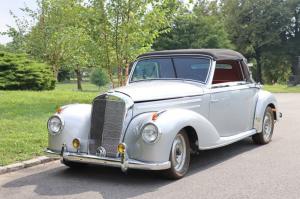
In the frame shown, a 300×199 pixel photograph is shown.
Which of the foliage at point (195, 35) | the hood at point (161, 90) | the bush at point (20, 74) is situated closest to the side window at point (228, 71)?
the hood at point (161, 90)

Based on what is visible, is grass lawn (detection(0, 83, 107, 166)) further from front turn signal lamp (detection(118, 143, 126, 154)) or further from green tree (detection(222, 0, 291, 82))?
green tree (detection(222, 0, 291, 82))

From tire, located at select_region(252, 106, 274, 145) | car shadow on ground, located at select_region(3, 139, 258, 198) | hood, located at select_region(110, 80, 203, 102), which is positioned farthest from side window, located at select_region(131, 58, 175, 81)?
tire, located at select_region(252, 106, 274, 145)

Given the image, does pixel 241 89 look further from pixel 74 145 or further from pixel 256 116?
pixel 74 145

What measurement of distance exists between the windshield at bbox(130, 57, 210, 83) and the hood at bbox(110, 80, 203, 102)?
232mm

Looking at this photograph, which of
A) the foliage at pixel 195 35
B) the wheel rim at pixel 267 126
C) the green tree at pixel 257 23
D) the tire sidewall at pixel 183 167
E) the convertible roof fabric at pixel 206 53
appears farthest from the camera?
the green tree at pixel 257 23

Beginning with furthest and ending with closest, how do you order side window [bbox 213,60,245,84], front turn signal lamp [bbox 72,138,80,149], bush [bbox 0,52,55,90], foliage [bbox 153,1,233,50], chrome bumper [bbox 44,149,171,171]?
foliage [bbox 153,1,233,50] → bush [bbox 0,52,55,90] → side window [bbox 213,60,245,84] → front turn signal lamp [bbox 72,138,80,149] → chrome bumper [bbox 44,149,171,171]

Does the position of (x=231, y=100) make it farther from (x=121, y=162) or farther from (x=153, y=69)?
(x=121, y=162)

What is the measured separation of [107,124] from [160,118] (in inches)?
30.8

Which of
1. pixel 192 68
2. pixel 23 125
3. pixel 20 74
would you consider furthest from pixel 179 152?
pixel 20 74

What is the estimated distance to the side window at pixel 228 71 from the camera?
802 cm

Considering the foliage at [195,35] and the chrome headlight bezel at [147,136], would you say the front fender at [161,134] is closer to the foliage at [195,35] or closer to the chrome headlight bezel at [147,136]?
the chrome headlight bezel at [147,136]

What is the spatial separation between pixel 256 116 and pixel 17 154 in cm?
441

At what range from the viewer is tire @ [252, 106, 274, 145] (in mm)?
8898

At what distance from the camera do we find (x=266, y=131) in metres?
9.17
